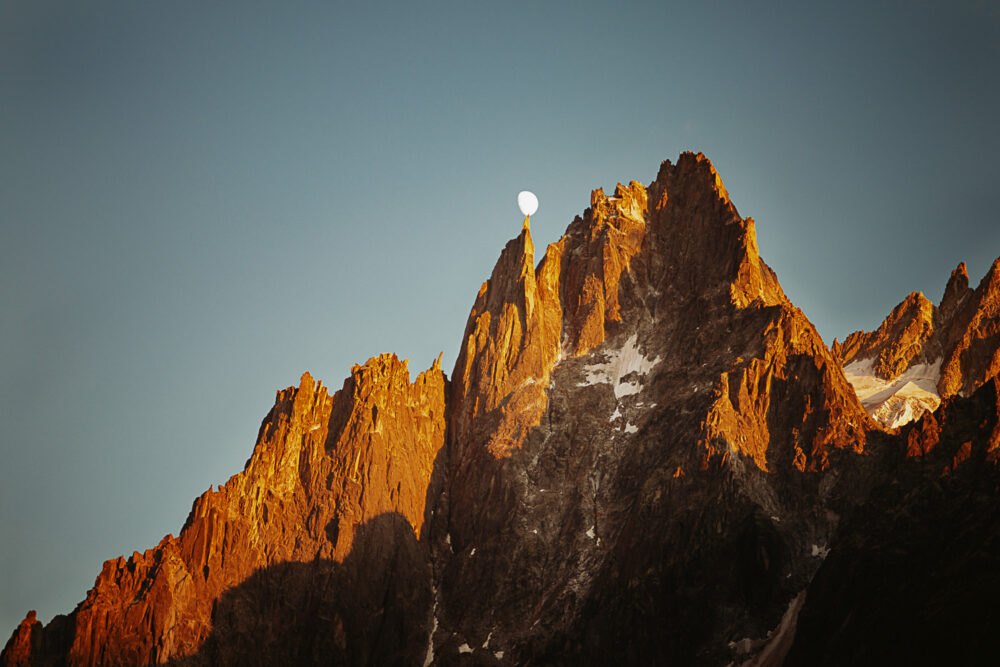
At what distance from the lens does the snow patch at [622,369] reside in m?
145

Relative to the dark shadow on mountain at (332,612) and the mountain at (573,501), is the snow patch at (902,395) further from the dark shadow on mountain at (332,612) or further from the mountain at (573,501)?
the dark shadow on mountain at (332,612)

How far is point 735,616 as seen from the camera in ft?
364

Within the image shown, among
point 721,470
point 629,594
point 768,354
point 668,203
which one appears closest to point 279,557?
point 629,594

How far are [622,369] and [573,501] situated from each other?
24.1 meters

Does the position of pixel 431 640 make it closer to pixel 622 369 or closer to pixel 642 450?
pixel 642 450

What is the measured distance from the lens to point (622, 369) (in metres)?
148

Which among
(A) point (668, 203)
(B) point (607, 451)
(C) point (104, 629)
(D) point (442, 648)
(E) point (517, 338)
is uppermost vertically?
(A) point (668, 203)

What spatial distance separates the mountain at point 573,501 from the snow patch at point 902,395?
3920 cm

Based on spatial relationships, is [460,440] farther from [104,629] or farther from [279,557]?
[104,629]

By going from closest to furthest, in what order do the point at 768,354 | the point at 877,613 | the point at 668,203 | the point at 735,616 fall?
1. the point at 877,613
2. the point at 735,616
3. the point at 768,354
4. the point at 668,203

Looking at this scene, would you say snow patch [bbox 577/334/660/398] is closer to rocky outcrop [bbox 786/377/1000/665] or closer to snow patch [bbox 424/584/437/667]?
snow patch [bbox 424/584/437/667]

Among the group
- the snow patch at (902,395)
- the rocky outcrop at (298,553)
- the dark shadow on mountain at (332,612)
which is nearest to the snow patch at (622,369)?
the rocky outcrop at (298,553)

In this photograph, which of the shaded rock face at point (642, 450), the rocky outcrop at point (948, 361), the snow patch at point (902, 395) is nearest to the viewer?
the shaded rock face at point (642, 450)

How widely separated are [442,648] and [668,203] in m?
83.2
